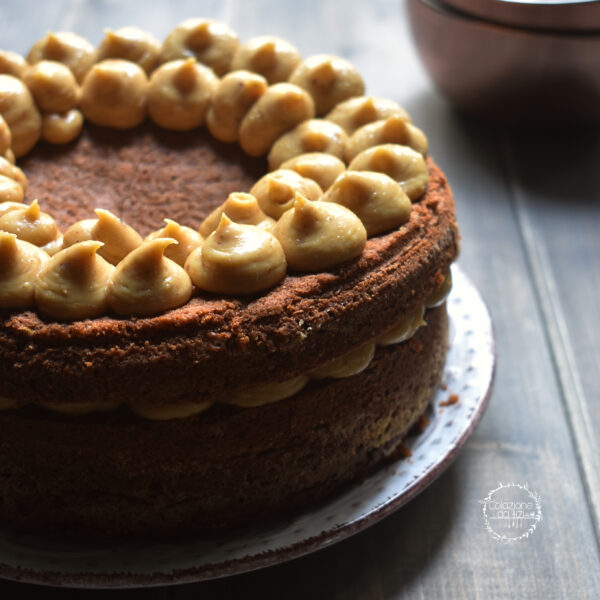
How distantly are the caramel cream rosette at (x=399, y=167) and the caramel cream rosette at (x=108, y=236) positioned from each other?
554 mm

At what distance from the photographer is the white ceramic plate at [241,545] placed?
1.72m

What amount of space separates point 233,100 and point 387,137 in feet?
1.52

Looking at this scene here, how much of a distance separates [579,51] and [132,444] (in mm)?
2260

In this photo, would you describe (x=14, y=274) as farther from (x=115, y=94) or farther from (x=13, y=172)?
(x=115, y=94)

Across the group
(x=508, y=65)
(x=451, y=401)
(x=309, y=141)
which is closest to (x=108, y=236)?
(x=309, y=141)

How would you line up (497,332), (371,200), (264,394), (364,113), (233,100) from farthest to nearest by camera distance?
(497,332)
(233,100)
(364,113)
(371,200)
(264,394)

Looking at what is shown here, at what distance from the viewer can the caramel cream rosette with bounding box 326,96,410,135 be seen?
2166 millimetres

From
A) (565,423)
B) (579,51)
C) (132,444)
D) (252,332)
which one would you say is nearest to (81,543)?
(132,444)

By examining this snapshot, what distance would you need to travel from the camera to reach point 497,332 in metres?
2.70

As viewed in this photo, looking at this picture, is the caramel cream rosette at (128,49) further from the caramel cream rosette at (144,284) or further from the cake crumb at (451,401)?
the cake crumb at (451,401)

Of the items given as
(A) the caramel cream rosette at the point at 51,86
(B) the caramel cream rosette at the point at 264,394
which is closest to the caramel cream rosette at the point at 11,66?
(A) the caramel cream rosette at the point at 51,86

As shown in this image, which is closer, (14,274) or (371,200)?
(14,274)

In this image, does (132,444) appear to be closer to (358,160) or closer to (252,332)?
(252,332)

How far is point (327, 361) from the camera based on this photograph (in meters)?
1.73
